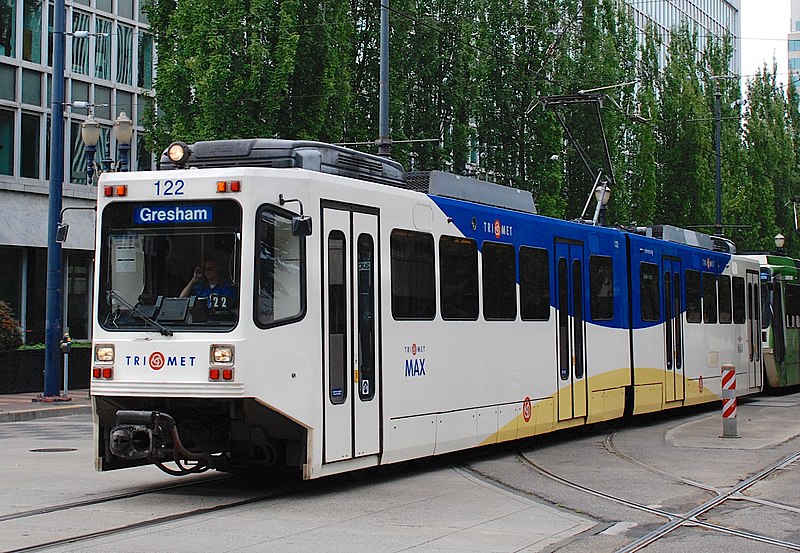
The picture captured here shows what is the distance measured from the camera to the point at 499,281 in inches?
604

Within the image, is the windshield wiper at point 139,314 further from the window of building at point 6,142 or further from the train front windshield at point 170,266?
the window of building at point 6,142

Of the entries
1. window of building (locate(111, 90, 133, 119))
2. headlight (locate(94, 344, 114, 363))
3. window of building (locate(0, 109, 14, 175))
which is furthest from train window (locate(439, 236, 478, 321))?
window of building (locate(111, 90, 133, 119))

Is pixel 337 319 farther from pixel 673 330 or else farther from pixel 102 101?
pixel 102 101

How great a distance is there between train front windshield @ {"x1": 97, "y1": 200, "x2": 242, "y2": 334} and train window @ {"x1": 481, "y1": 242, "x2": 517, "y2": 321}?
14.0 feet

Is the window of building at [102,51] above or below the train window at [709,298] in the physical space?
above

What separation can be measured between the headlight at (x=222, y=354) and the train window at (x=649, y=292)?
1016 centimetres

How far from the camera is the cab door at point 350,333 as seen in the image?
12.0 m

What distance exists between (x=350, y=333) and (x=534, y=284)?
175 inches

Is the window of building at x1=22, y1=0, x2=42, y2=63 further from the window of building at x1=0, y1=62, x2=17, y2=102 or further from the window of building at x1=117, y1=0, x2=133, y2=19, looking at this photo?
the window of building at x1=117, y1=0, x2=133, y2=19

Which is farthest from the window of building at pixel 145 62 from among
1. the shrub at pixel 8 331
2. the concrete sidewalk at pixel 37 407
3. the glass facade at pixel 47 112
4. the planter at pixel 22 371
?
the concrete sidewalk at pixel 37 407

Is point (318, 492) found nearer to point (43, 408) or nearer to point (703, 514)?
point (703, 514)

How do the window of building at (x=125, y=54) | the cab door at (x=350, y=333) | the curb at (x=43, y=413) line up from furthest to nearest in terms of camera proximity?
the window of building at (x=125, y=54) → the curb at (x=43, y=413) → the cab door at (x=350, y=333)

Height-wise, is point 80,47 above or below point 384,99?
above

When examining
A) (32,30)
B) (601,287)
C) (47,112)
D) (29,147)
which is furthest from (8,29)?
(601,287)
